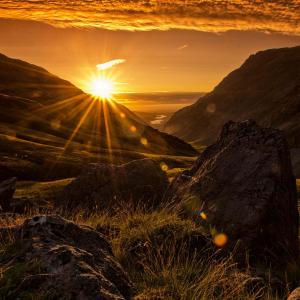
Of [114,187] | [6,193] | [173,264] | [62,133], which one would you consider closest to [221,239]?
[173,264]

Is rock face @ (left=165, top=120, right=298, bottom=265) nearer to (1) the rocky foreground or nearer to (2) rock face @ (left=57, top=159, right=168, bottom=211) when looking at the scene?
(1) the rocky foreground

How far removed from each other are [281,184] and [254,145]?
2.33 metres

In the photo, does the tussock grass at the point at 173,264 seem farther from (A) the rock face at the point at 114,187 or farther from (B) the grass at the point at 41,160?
(B) the grass at the point at 41,160

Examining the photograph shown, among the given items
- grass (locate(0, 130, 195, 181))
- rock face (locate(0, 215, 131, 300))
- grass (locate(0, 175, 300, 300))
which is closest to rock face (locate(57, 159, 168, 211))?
grass (locate(0, 175, 300, 300))

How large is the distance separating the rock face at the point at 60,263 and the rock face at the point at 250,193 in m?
6.93

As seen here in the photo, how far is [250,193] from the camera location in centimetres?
1478

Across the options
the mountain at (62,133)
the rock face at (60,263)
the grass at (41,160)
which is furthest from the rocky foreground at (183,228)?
the mountain at (62,133)

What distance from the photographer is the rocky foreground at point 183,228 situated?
5.78 metres

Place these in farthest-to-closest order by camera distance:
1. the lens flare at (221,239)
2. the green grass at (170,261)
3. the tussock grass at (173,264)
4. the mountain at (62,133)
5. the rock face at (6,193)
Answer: the mountain at (62,133), the rock face at (6,193), the lens flare at (221,239), the green grass at (170,261), the tussock grass at (173,264)

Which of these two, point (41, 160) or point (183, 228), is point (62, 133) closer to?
point (41, 160)

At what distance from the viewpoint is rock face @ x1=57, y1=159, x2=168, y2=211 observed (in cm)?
2206

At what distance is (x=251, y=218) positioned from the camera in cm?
1382

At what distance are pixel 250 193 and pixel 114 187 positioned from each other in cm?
965

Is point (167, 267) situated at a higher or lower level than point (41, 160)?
higher
